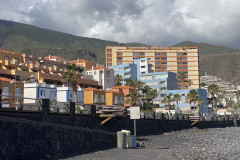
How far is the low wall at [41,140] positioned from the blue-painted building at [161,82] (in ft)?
313

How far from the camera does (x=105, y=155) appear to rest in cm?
2230

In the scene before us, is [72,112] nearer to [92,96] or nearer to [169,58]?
[92,96]

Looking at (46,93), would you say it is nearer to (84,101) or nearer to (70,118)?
(84,101)

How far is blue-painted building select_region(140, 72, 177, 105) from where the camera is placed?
11956 cm

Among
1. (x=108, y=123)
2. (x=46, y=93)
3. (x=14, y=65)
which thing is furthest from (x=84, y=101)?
(x=108, y=123)

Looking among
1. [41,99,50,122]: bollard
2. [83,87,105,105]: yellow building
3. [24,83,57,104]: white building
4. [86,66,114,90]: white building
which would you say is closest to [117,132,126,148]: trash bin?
[41,99,50,122]: bollard

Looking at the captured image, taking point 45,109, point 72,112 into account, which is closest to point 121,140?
point 72,112

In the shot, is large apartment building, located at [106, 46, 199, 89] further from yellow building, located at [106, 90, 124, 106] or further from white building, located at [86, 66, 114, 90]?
yellow building, located at [106, 90, 124, 106]

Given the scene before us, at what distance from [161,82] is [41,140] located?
10259cm

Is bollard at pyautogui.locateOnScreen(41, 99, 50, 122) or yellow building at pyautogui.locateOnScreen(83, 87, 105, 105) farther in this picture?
yellow building at pyautogui.locateOnScreen(83, 87, 105, 105)

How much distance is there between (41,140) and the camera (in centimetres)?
2034

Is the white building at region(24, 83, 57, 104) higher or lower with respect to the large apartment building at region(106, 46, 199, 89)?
lower

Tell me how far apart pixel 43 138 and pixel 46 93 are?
4051 centimetres

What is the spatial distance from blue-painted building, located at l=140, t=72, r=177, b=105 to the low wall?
313ft
